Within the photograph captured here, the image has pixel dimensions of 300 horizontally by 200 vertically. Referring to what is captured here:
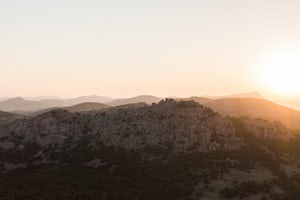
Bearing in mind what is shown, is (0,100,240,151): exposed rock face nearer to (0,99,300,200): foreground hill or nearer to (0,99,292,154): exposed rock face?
(0,99,292,154): exposed rock face

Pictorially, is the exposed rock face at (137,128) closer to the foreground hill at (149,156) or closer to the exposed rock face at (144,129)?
the exposed rock face at (144,129)

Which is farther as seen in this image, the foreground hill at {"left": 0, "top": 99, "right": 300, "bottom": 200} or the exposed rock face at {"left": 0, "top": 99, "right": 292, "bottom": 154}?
the exposed rock face at {"left": 0, "top": 99, "right": 292, "bottom": 154}

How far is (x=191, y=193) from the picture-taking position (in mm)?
57688

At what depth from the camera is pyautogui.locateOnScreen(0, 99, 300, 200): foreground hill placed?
59.2 m

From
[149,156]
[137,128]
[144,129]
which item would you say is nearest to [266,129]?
[144,129]

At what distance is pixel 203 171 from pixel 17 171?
31.5 metres

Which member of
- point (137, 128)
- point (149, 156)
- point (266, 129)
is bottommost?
point (149, 156)

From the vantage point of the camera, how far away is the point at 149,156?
72.6m

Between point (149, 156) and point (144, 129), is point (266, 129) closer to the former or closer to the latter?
point (144, 129)

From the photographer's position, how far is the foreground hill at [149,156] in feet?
194

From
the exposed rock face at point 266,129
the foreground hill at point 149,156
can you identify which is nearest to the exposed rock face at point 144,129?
the exposed rock face at point 266,129

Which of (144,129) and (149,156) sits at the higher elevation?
(144,129)

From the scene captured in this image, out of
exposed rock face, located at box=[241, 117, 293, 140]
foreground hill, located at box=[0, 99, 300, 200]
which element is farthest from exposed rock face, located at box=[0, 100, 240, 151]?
exposed rock face, located at box=[241, 117, 293, 140]

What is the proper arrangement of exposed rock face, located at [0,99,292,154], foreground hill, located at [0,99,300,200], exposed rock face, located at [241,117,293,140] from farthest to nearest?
exposed rock face, located at [241,117,293,140] < exposed rock face, located at [0,99,292,154] < foreground hill, located at [0,99,300,200]
